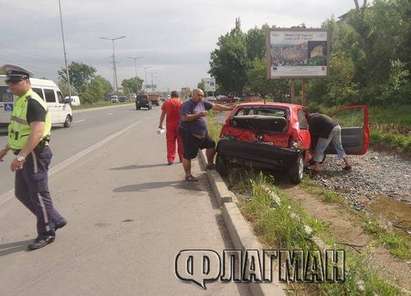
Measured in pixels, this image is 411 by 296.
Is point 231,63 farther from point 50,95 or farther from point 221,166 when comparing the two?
point 221,166

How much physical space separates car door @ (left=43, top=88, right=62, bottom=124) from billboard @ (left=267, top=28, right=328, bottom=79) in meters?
9.79

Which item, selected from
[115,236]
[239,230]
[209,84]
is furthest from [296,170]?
[209,84]

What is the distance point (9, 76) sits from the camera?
487cm

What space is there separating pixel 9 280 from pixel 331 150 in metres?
6.99

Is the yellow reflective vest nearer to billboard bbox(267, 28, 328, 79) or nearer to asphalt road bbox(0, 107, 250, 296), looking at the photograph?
asphalt road bbox(0, 107, 250, 296)

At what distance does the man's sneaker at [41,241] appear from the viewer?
507 cm

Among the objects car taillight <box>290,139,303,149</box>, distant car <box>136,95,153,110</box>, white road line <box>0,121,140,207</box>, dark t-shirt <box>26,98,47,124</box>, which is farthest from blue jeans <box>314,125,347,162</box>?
distant car <box>136,95,153,110</box>

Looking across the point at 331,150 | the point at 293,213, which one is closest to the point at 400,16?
the point at 331,150

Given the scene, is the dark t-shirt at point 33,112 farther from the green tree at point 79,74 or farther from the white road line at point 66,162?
the green tree at point 79,74

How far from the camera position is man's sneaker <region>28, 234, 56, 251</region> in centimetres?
507

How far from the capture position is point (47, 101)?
68.1ft

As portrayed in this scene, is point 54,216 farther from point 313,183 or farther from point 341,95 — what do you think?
point 341,95

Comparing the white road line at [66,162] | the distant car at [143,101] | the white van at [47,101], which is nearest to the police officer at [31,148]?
the white road line at [66,162]

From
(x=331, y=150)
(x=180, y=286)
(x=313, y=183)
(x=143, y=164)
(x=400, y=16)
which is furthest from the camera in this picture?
(x=400, y=16)
